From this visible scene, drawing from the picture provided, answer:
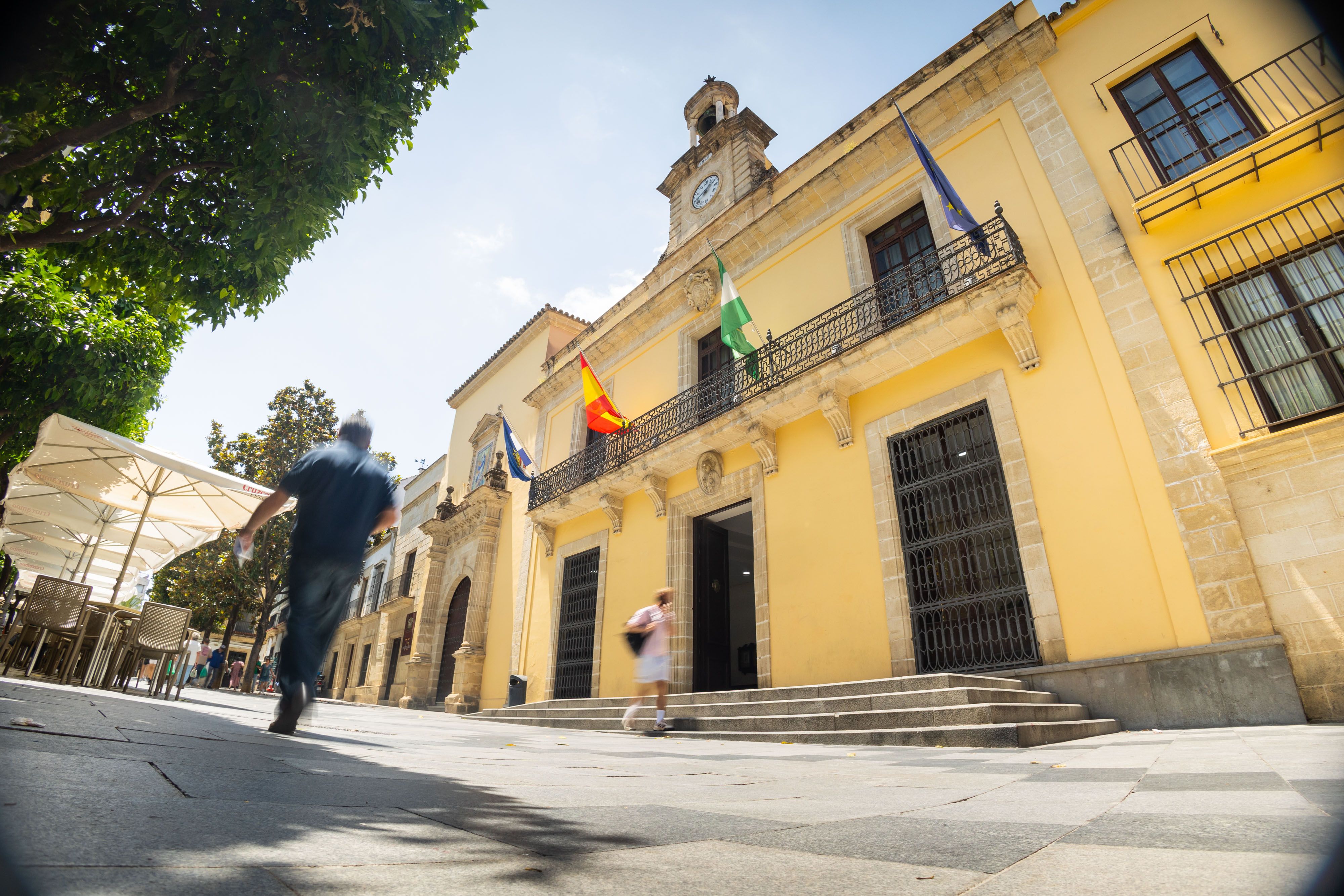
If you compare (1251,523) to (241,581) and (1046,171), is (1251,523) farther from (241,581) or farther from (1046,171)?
(241,581)

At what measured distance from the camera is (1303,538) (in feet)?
18.3

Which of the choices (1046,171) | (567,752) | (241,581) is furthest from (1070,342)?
(241,581)

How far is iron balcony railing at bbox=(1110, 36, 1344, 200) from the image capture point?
6.69 m

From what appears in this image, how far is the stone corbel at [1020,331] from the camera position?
747cm

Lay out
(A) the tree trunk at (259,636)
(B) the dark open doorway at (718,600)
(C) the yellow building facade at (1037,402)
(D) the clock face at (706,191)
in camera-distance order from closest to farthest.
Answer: (C) the yellow building facade at (1037,402), (B) the dark open doorway at (718,600), (D) the clock face at (706,191), (A) the tree trunk at (259,636)

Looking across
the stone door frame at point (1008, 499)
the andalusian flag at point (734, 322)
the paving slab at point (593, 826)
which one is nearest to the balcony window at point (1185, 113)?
the stone door frame at point (1008, 499)

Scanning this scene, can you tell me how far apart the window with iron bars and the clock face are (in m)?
9.53

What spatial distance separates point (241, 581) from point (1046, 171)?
2257 cm

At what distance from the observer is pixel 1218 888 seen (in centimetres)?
88

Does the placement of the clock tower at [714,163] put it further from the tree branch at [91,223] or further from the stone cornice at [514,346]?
the tree branch at [91,223]

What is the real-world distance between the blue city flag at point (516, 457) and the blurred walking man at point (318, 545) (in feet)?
36.7

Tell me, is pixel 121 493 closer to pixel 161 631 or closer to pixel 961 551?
pixel 161 631

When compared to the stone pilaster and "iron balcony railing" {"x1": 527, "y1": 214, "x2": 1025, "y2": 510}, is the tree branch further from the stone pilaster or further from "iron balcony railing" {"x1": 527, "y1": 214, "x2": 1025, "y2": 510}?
the stone pilaster

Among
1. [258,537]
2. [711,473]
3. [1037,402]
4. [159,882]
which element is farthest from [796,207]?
[258,537]
